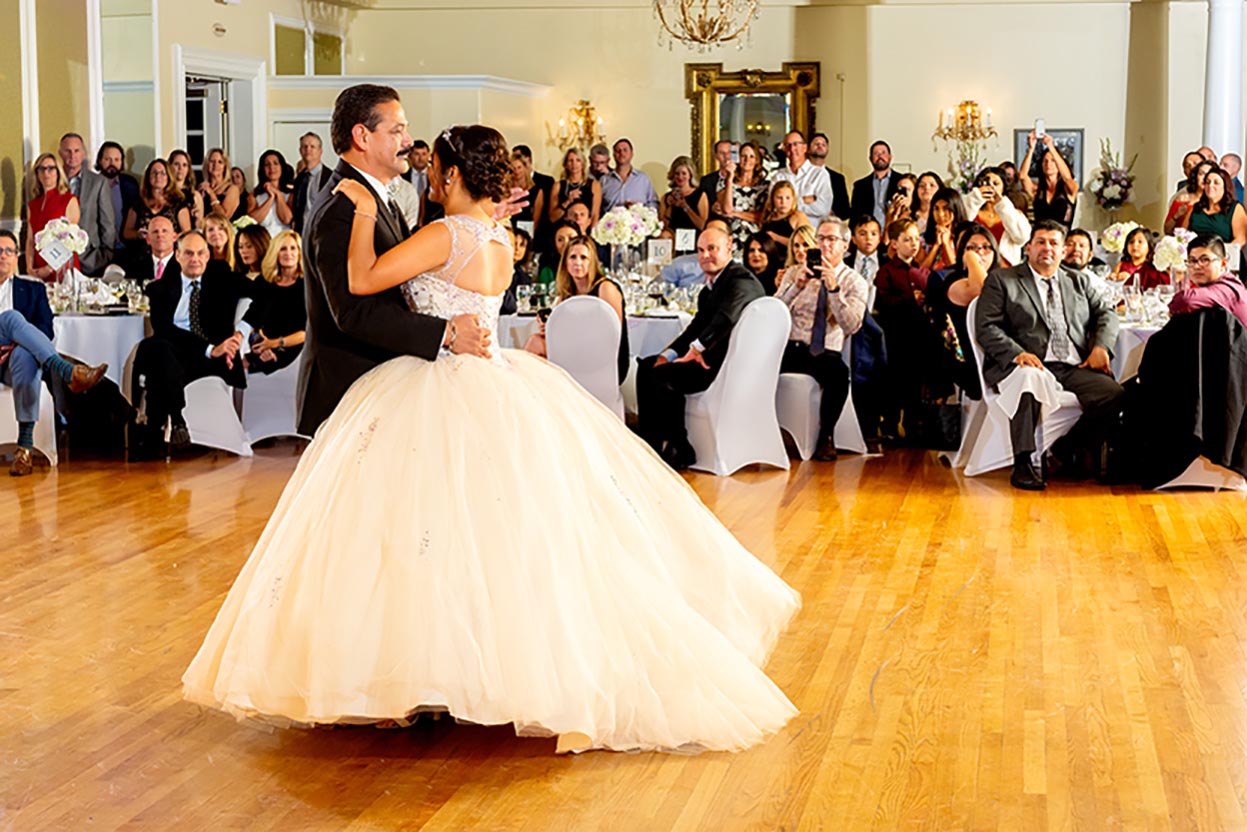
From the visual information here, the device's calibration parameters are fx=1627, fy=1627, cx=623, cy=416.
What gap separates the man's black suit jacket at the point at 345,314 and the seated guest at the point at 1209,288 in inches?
169

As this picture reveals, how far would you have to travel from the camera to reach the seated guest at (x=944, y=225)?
907 cm

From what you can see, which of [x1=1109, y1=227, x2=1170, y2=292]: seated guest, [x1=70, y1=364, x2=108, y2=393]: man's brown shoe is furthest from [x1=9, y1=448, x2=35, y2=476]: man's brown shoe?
[x1=1109, y1=227, x2=1170, y2=292]: seated guest

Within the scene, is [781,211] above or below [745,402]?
above

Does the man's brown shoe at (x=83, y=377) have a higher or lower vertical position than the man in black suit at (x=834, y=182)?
lower

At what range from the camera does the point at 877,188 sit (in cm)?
1241

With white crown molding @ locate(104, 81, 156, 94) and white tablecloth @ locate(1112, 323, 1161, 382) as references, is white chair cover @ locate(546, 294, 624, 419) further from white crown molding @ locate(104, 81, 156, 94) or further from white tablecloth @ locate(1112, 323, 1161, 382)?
white crown molding @ locate(104, 81, 156, 94)

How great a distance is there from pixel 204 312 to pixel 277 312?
0.36 meters

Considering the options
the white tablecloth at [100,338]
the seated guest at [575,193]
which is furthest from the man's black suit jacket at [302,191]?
the white tablecloth at [100,338]

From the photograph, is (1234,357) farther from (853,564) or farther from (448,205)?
(448,205)

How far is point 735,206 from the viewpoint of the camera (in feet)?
38.2

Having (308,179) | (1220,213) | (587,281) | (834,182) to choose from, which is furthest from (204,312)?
(1220,213)

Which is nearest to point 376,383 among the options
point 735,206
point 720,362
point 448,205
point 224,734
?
point 448,205

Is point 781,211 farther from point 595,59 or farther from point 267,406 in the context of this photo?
point 595,59

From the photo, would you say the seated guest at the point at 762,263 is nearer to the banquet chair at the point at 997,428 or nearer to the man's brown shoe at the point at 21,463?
the banquet chair at the point at 997,428
